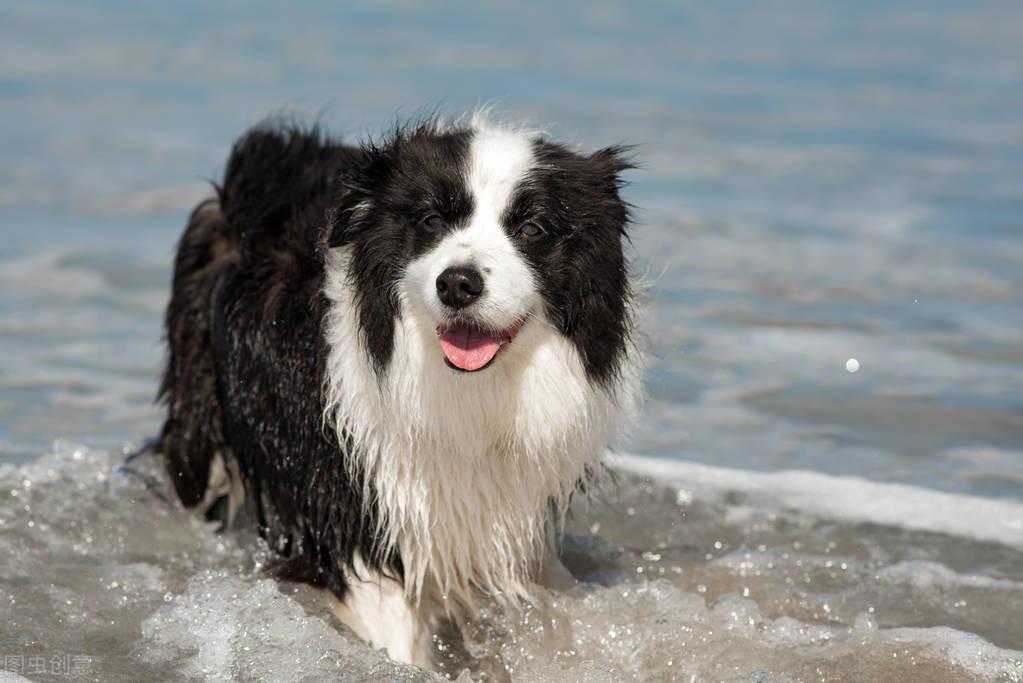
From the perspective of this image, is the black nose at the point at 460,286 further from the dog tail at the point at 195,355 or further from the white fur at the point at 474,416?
the dog tail at the point at 195,355

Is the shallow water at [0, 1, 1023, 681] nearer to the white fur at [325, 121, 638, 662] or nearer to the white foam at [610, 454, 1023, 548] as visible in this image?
the white foam at [610, 454, 1023, 548]

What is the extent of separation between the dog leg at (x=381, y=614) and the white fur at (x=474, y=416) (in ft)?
0.19

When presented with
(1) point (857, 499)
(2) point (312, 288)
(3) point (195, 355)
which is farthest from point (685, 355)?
(2) point (312, 288)

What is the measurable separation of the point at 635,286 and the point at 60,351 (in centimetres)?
382

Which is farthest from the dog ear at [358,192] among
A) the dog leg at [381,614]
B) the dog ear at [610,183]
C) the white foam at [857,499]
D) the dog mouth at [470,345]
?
the white foam at [857,499]

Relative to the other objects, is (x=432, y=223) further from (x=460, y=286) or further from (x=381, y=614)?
(x=381, y=614)

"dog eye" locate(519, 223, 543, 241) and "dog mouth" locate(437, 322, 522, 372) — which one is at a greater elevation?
"dog eye" locate(519, 223, 543, 241)

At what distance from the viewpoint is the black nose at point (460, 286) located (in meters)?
3.89

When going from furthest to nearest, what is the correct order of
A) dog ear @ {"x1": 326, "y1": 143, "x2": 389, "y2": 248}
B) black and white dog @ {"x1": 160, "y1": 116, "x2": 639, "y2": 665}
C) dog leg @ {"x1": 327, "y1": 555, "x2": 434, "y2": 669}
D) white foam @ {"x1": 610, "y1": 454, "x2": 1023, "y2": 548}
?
white foam @ {"x1": 610, "y1": 454, "x2": 1023, "y2": 548} < dog leg @ {"x1": 327, "y1": 555, "x2": 434, "y2": 669} < dog ear @ {"x1": 326, "y1": 143, "x2": 389, "y2": 248} < black and white dog @ {"x1": 160, "y1": 116, "x2": 639, "y2": 665}

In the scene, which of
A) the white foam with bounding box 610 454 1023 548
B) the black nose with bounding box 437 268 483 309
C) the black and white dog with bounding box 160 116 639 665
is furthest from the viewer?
the white foam with bounding box 610 454 1023 548

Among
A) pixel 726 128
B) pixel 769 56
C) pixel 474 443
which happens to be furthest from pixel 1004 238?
pixel 769 56

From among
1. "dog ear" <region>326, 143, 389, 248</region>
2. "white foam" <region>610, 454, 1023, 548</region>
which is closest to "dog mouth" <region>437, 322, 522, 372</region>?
"dog ear" <region>326, 143, 389, 248</region>

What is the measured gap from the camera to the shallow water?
15.2 ft

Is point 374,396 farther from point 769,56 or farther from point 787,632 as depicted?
point 769,56
